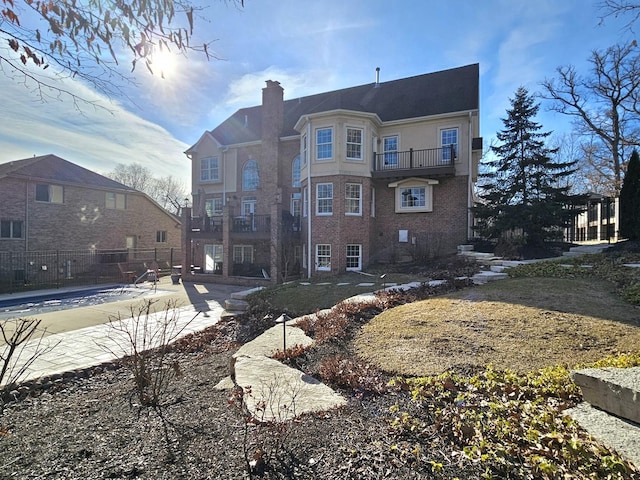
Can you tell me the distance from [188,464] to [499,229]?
14.5 metres

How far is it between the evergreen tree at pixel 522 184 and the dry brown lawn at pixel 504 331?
286 inches

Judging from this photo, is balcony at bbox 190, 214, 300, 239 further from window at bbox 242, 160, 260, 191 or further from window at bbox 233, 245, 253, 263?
window at bbox 242, 160, 260, 191

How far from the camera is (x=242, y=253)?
21422 millimetres

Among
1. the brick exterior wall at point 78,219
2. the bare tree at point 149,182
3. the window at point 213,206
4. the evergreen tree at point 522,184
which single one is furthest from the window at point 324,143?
the bare tree at point 149,182

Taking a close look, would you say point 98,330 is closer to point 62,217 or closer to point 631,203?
point 631,203

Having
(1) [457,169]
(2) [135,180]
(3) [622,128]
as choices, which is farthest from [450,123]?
(2) [135,180]

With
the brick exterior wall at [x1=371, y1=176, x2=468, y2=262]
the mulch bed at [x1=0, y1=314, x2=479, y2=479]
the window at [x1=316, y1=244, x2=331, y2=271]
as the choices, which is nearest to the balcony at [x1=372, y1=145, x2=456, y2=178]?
the brick exterior wall at [x1=371, y1=176, x2=468, y2=262]

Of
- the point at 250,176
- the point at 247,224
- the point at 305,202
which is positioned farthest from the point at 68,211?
the point at 305,202

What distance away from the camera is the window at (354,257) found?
53.9ft

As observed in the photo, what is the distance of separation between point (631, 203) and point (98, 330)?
56.6 feet

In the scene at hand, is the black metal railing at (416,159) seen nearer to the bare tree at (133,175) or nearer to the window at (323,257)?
the window at (323,257)

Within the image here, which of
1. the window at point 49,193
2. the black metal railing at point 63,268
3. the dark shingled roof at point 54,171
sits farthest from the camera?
the window at point 49,193

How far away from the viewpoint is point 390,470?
7.46ft

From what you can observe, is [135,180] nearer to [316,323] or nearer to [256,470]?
[316,323]
